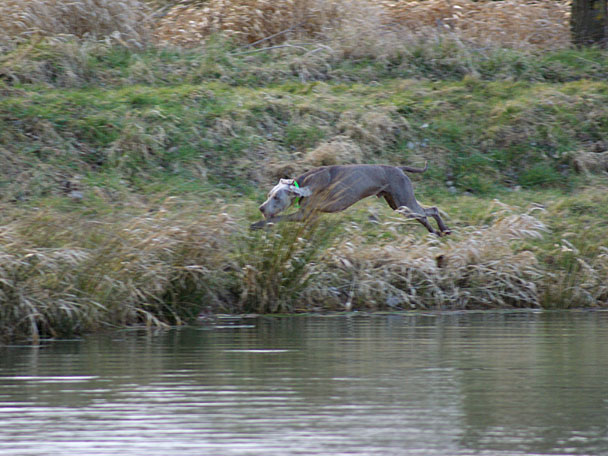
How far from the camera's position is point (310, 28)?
20.8m

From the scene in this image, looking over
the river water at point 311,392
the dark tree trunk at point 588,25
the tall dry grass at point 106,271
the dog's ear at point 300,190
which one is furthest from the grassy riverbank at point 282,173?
the river water at point 311,392

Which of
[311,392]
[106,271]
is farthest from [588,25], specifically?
[311,392]

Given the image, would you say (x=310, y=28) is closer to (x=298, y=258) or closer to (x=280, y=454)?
(x=298, y=258)

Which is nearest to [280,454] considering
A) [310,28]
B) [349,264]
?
[349,264]

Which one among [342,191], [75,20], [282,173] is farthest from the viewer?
[75,20]

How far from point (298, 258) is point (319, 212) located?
35.8 inches

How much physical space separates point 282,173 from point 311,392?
9.20 metres

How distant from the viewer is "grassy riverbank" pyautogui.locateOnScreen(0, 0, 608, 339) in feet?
33.6

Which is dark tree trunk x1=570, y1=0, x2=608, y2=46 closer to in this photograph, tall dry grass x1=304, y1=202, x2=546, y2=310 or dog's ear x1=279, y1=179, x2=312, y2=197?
tall dry grass x1=304, y1=202, x2=546, y2=310

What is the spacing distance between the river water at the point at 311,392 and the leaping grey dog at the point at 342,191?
246 cm

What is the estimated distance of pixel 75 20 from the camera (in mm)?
18891

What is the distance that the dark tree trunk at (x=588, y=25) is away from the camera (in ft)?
67.4

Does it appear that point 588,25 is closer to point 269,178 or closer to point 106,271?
point 269,178

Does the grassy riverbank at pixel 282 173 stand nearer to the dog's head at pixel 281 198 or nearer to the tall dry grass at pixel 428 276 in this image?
the tall dry grass at pixel 428 276
